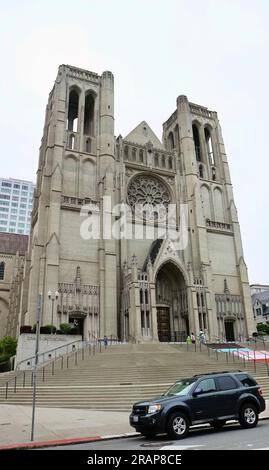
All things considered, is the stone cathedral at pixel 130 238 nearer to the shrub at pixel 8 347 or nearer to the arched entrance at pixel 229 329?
the arched entrance at pixel 229 329

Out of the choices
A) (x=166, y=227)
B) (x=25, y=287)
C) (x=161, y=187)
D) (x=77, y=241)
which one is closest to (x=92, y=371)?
(x=77, y=241)

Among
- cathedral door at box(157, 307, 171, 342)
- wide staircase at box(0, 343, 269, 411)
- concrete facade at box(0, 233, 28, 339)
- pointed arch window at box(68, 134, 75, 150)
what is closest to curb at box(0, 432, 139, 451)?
wide staircase at box(0, 343, 269, 411)

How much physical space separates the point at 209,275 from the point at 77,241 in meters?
14.5

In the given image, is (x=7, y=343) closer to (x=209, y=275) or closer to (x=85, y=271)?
(x=85, y=271)

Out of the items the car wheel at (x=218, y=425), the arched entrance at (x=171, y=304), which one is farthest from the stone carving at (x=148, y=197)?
the car wheel at (x=218, y=425)

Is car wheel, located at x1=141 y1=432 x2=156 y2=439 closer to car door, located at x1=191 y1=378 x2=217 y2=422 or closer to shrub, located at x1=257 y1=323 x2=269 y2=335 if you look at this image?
car door, located at x1=191 y1=378 x2=217 y2=422

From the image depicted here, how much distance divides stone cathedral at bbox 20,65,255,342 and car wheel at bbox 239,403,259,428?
2282cm

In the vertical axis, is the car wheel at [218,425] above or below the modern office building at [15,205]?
below

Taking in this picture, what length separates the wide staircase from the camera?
16.3 metres

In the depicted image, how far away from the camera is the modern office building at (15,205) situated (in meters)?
128

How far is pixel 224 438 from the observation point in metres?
8.36

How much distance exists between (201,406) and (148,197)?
116ft

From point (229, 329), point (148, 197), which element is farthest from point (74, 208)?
point (229, 329)

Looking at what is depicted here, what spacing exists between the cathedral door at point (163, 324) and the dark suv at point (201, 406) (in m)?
27.2
